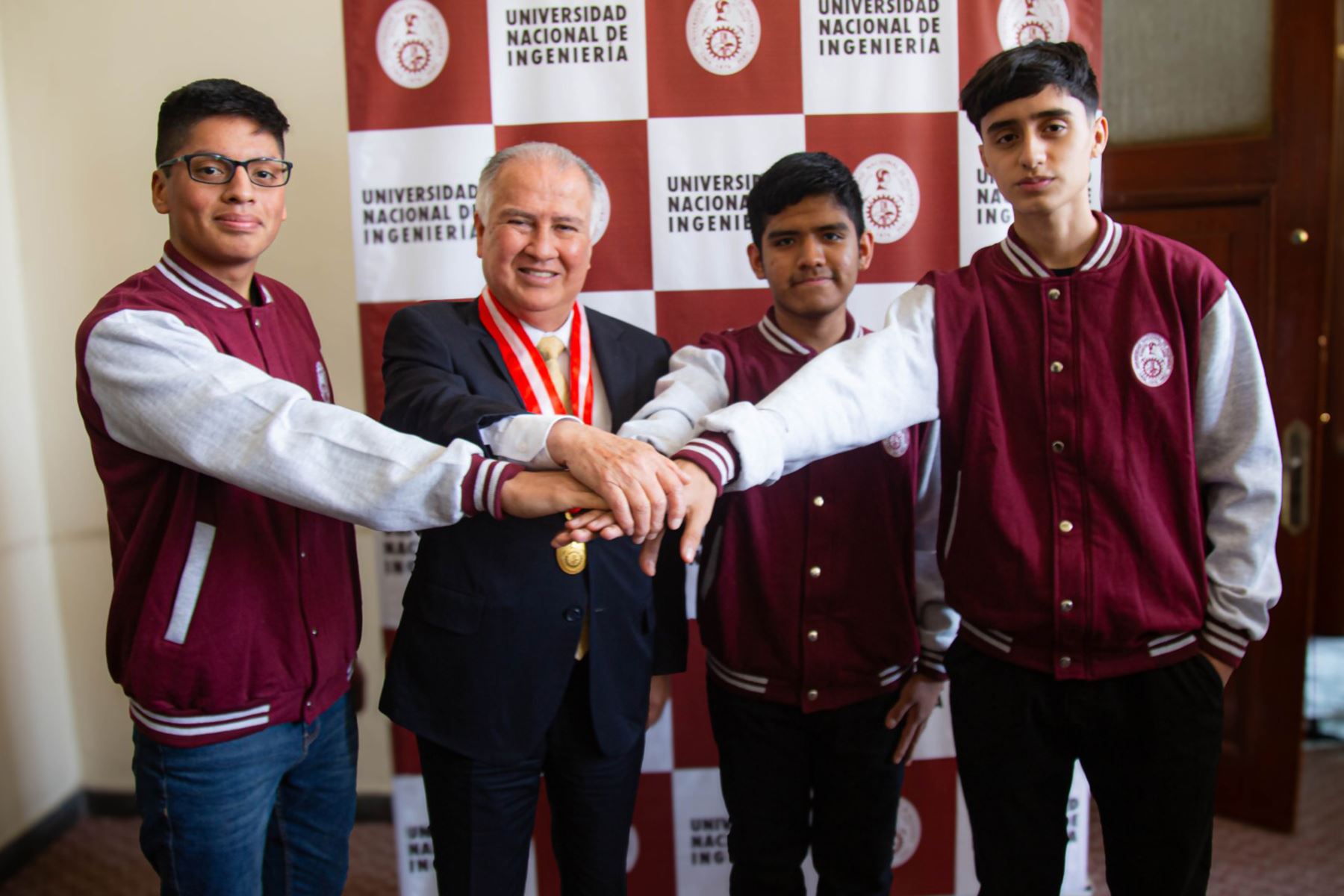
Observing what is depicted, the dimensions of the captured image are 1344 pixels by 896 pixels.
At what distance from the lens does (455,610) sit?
140cm

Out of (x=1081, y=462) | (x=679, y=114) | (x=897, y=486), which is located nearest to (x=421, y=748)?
(x=897, y=486)

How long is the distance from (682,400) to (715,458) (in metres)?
0.24

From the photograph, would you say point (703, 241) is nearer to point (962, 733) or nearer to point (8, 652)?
point (962, 733)

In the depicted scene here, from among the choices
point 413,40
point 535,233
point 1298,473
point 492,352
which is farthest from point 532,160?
point 1298,473

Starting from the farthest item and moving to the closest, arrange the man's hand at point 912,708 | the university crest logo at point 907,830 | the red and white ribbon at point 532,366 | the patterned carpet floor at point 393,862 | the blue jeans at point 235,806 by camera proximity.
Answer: the patterned carpet floor at point 393,862, the university crest logo at point 907,830, the man's hand at point 912,708, the red and white ribbon at point 532,366, the blue jeans at point 235,806

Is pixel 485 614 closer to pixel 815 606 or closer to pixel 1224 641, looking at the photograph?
pixel 815 606

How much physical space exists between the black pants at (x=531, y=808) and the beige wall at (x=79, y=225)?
4.50ft

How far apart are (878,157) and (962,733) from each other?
1.34m

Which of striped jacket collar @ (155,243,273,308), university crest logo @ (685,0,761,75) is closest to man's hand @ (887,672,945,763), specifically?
striped jacket collar @ (155,243,273,308)

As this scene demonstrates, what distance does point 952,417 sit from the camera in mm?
1363

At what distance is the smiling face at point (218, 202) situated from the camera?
1381 mm

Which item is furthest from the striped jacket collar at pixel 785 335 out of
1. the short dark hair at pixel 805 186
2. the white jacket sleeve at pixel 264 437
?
the white jacket sleeve at pixel 264 437

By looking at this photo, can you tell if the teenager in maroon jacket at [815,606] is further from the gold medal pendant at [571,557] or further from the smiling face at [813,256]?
the gold medal pendant at [571,557]

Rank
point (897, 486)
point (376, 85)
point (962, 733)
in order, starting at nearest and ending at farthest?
point (962, 733) < point (897, 486) < point (376, 85)
